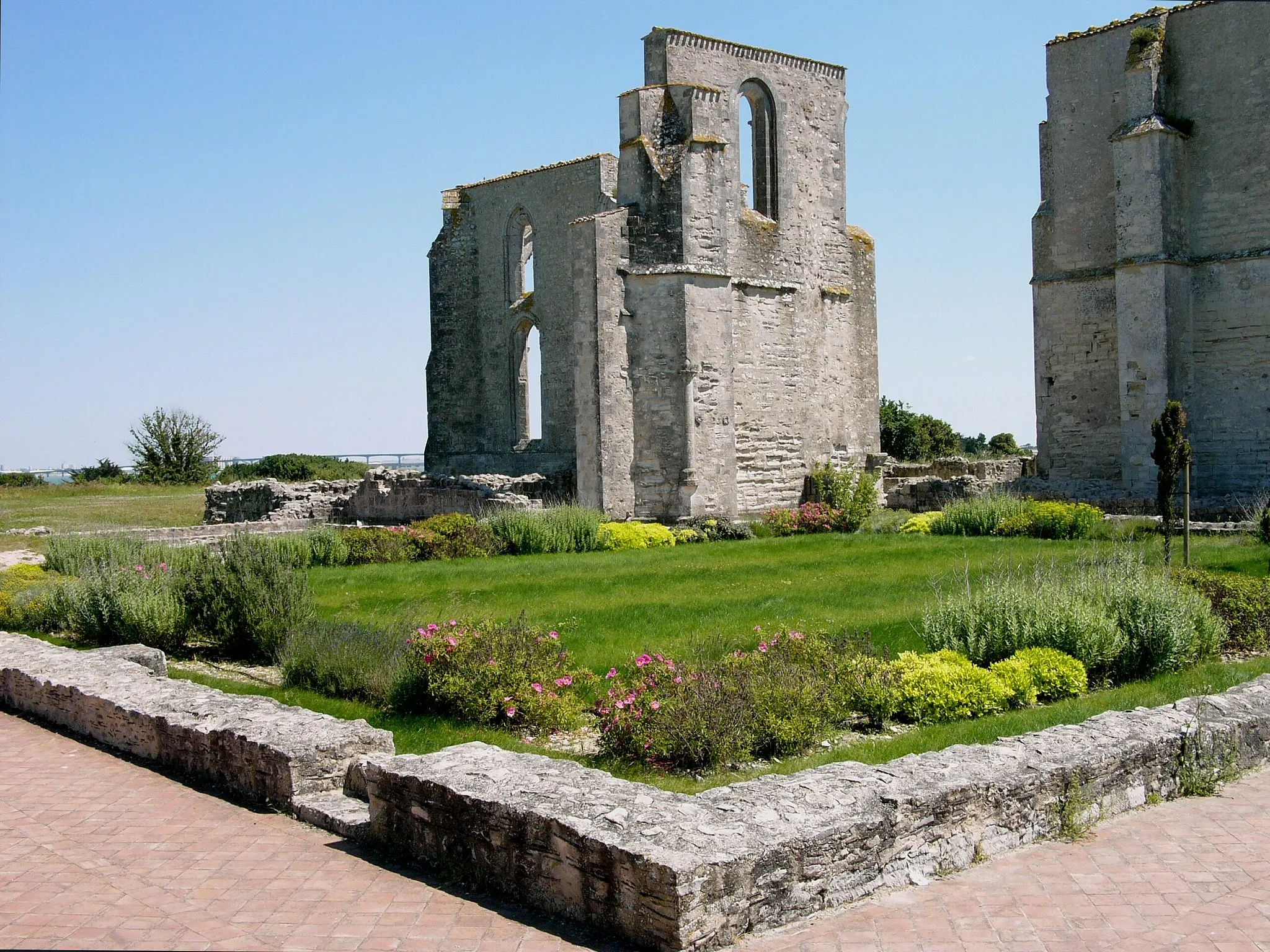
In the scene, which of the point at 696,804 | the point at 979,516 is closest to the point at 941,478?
the point at 979,516

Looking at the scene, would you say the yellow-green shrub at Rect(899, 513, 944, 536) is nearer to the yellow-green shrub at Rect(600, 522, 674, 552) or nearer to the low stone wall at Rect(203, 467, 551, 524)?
the yellow-green shrub at Rect(600, 522, 674, 552)

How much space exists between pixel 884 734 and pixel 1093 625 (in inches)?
89.2

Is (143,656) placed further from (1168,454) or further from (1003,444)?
(1003,444)

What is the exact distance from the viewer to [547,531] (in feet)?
62.3

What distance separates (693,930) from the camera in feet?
13.6

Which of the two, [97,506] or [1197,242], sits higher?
[1197,242]

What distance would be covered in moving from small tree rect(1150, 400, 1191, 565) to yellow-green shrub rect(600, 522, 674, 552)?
29.0 feet

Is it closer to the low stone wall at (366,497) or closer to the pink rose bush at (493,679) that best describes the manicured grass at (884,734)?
the pink rose bush at (493,679)

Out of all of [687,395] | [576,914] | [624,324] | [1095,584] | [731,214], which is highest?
[731,214]

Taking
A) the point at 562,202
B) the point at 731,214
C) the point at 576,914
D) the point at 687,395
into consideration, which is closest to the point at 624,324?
the point at 687,395

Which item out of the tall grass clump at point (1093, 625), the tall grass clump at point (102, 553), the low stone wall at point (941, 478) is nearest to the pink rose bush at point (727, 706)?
the tall grass clump at point (1093, 625)

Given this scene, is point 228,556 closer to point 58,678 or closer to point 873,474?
point 58,678

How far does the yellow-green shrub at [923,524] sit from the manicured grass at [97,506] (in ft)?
43.2

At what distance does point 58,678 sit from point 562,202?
22.6 meters
